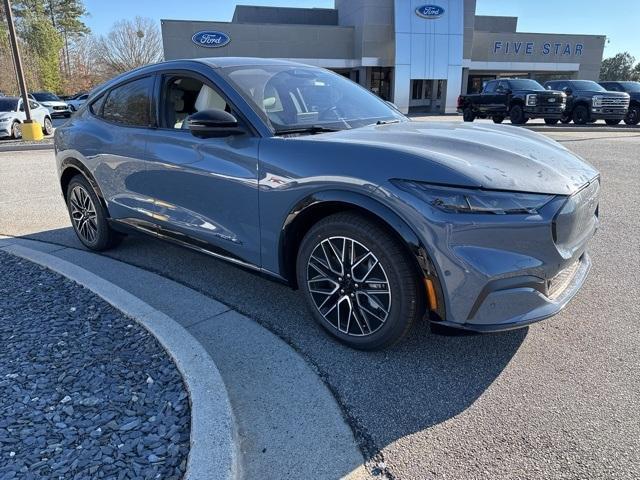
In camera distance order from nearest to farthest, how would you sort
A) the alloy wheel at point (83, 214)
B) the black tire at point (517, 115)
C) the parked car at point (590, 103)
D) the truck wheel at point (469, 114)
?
the alloy wheel at point (83, 214)
the parked car at point (590, 103)
the black tire at point (517, 115)
the truck wheel at point (469, 114)

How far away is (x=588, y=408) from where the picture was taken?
7.89ft

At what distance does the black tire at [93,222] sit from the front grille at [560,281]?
3871mm

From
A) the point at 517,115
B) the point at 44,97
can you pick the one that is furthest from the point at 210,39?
the point at 517,115

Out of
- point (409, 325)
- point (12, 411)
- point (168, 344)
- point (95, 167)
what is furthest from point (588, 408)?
point (95, 167)

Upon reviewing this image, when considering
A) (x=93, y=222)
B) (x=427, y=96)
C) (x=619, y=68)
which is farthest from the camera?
(x=619, y=68)

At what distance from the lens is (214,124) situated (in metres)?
3.01

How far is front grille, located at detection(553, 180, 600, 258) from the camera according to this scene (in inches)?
96.3

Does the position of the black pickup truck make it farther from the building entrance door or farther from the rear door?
the rear door

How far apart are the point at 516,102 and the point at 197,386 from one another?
67.8 ft

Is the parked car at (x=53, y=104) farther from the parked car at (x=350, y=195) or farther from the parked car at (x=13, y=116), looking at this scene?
the parked car at (x=350, y=195)

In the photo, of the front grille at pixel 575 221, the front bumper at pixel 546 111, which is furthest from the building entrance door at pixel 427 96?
the front grille at pixel 575 221

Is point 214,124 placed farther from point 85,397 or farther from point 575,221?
point 575,221

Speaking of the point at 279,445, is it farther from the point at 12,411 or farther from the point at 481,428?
the point at 12,411

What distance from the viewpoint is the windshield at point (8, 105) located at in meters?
16.2
